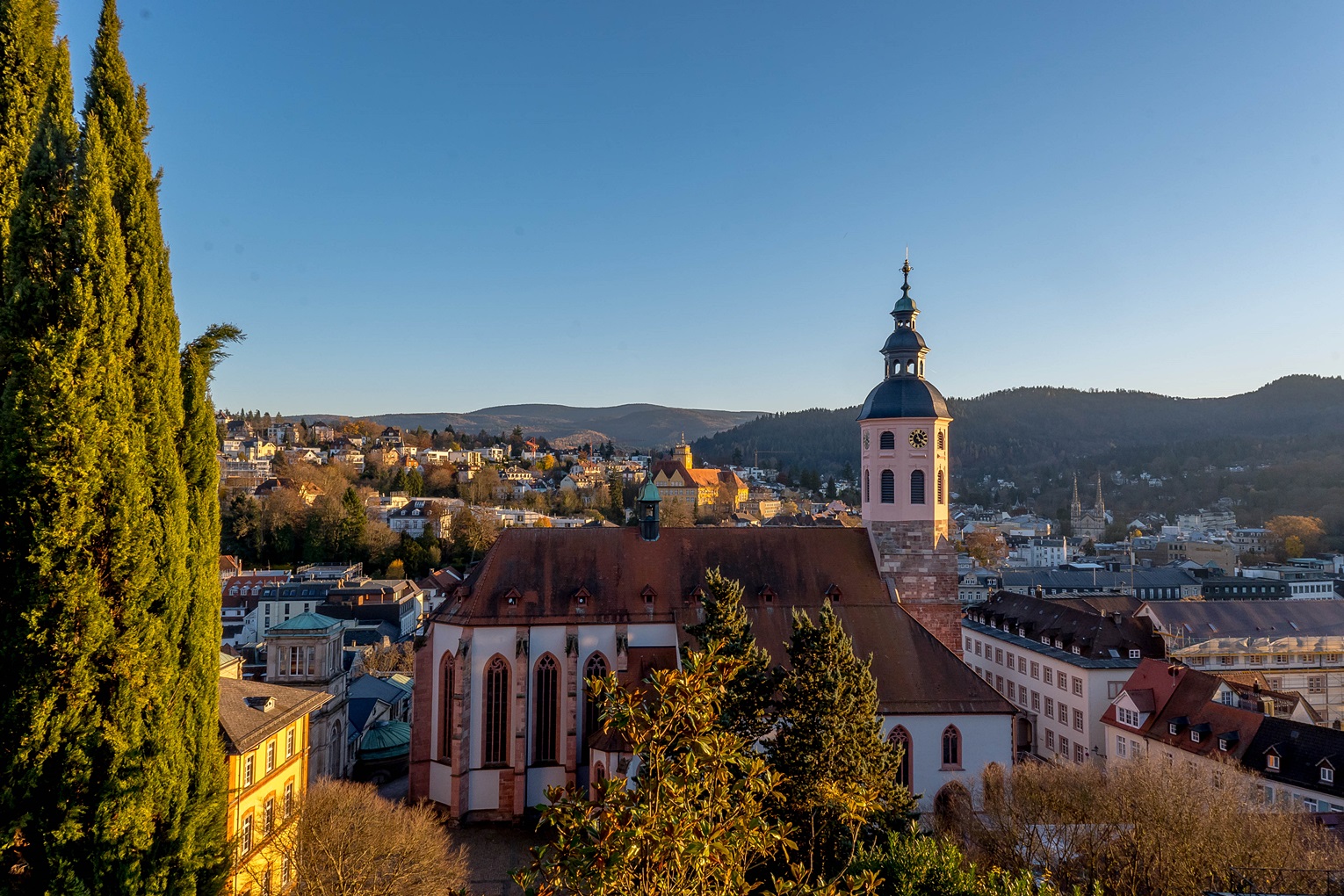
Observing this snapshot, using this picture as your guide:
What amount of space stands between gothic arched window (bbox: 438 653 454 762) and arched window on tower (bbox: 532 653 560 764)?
9.43 feet

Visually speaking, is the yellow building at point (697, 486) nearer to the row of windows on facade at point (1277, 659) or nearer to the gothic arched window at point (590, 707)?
the row of windows on facade at point (1277, 659)

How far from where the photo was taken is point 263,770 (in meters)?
19.4

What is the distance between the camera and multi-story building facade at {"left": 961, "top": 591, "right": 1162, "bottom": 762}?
37625 millimetres

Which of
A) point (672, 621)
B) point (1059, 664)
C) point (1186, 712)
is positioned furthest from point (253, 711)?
point (1059, 664)

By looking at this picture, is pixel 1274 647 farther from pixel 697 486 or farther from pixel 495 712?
pixel 697 486

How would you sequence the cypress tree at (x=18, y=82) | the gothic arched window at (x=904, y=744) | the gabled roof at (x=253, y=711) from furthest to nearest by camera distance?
the gothic arched window at (x=904, y=744) < the gabled roof at (x=253, y=711) < the cypress tree at (x=18, y=82)

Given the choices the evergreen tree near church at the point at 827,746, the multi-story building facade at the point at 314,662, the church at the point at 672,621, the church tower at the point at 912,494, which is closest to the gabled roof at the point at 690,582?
the church at the point at 672,621

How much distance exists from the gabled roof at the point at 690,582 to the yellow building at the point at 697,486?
84503mm

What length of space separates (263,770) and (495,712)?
28.2ft

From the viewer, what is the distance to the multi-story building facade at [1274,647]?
4278cm

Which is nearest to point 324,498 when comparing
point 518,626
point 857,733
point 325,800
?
point 518,626

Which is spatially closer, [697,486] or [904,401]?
[904,401]

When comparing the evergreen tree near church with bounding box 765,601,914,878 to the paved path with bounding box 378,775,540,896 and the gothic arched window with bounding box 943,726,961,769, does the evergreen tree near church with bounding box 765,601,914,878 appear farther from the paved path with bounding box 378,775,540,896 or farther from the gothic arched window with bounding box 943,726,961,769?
the paved path with bounding box 378,775,540,896

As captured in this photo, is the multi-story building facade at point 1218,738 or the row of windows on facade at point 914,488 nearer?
the multi-story building facade at point 1218,738
